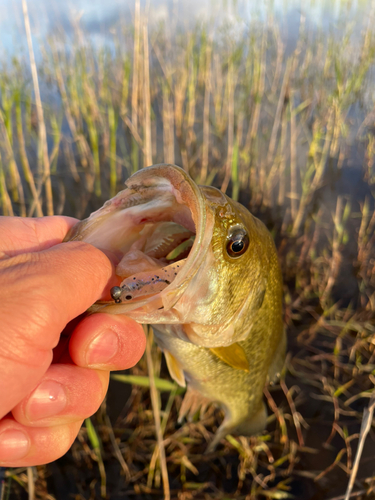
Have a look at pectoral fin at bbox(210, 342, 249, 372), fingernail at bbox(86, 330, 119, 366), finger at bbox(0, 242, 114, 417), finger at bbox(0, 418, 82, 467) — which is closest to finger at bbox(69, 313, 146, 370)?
fingernail at bbox(86, 330, 119, 366)

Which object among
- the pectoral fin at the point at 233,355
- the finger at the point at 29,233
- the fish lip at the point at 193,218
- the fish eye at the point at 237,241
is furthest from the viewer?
the pectoral fin at the point at 233,355

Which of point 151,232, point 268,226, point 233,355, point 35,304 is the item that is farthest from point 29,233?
point 268,226

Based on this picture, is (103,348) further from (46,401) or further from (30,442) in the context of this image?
(30,442)

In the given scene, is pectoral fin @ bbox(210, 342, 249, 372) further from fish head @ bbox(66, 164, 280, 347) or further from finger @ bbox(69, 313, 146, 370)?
finger @ bbox(69, 313, 146, 370)

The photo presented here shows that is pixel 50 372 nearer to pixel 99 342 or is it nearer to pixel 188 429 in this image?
pixel 99 342

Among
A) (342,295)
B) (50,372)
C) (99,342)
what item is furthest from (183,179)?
(342,295)

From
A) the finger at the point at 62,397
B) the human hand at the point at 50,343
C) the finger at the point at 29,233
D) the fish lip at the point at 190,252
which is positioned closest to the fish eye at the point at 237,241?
the fish lip at the point at 190,252

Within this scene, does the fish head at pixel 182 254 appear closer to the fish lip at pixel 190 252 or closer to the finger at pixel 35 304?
the fish lip at pixel 190 252
